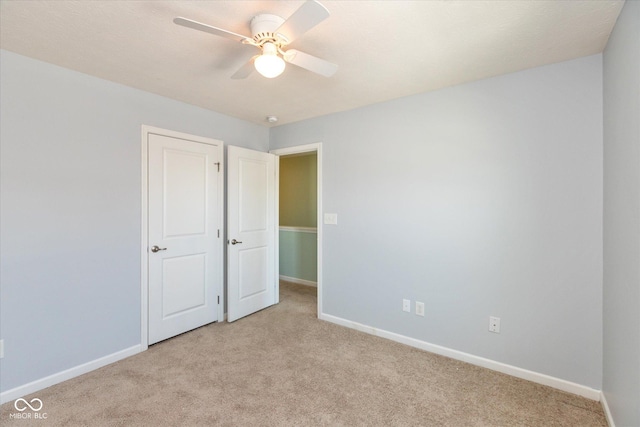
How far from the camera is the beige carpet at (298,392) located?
1775mm

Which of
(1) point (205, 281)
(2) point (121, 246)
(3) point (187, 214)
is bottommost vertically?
(1) point (205, 281)

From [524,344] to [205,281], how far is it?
9.82 ft

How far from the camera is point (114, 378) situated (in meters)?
2.20

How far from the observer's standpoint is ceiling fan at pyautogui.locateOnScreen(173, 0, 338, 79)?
1.30 metres

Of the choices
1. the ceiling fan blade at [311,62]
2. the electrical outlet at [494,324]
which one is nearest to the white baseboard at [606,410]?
the electrical outlet at [494,324]

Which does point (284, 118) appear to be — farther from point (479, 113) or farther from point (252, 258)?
point (479, 113)

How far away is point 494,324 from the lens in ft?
7.60

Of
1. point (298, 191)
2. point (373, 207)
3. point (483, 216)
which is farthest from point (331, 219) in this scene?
point (298, 191)

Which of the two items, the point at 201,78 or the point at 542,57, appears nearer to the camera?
the point at 542,57

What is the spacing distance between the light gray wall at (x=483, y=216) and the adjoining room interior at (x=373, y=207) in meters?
0.01

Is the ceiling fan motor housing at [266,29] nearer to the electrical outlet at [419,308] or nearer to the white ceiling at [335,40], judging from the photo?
the white ceiling at [335,40]

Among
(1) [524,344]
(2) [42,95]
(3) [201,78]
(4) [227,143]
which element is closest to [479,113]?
(1) [524,344]

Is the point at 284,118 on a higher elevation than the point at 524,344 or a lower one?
higher

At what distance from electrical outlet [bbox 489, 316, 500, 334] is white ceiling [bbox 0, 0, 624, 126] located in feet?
6.38
